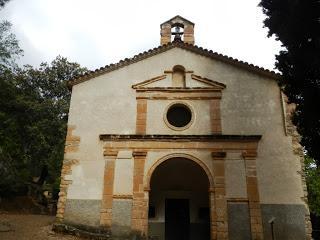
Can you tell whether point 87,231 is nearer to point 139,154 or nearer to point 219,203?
point 139,154

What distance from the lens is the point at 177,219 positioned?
15.2 meters

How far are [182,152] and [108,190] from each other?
10.0 ft

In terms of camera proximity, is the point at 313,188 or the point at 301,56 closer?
the point at 301,56

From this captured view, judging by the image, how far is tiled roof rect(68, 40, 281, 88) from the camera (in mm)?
14445

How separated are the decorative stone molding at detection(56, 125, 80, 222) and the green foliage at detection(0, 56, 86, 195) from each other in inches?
339

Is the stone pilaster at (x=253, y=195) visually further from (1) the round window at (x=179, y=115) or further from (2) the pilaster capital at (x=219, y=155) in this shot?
(1) the round window at (x=179, y=115)

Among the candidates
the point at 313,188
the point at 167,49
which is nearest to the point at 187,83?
the point at 167,49

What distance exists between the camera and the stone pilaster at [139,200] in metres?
12.4

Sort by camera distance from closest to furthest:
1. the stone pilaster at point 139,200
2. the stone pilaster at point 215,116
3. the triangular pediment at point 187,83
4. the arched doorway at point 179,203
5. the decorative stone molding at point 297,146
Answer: the stone pilaster at point 139,200, the decorative stone molding at point 297,146, the stone pilaster at point 215,116, the triangular pediment at point 187,83, the arched doorway at point 179,203

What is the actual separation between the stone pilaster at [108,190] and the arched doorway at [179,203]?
226 cm

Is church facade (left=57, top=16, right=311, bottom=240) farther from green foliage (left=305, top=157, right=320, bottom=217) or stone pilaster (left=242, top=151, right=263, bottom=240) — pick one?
green foliage (left=305, top=157, right=320, bottom=217)

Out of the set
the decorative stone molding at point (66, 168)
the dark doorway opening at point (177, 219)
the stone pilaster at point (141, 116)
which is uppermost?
the stone pilaster at point (141, 116)

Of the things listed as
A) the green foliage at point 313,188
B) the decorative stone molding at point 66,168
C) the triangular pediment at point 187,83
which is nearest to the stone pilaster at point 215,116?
the triangular pediment at point 187,83

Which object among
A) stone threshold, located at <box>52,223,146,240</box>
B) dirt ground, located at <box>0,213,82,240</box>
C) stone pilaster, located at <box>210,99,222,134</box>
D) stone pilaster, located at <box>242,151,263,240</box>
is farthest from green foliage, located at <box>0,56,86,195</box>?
stone pilaster, located at <box>242,151,263,240</box>
